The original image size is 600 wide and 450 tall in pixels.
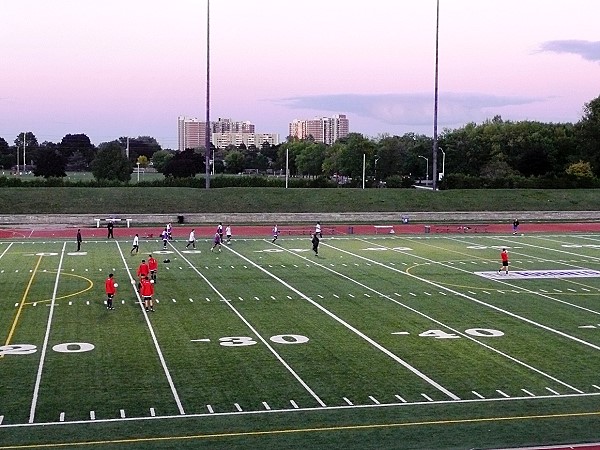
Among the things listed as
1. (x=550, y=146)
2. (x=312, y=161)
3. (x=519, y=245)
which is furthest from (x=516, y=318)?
(x=312, y=161)

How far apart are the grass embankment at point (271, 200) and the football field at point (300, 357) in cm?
2900

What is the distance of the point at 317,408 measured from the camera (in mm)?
15742

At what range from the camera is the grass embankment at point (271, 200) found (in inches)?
2547

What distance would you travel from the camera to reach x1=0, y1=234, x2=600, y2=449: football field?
14547 mm

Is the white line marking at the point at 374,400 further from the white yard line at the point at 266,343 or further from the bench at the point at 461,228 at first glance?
the bench at the point at 461,228

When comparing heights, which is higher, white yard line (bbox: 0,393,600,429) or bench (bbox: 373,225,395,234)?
bench (bbox: 373,225,395,234)

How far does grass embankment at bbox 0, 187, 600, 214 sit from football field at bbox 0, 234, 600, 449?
29.0 m

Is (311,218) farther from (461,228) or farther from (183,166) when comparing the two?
(183,166)

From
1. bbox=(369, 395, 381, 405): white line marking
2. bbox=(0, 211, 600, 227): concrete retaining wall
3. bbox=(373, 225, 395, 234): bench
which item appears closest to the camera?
bbox=(369, 395, 381, 405): white line marking

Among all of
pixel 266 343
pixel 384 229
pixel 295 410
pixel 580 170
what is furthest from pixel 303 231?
pixel 580 170

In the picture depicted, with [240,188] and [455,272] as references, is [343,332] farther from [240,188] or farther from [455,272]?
[240,188]

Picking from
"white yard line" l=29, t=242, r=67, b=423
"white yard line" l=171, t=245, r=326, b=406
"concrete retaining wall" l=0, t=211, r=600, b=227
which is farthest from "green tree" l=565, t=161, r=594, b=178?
"white yard line" l=29, t=242, r=67, b=423

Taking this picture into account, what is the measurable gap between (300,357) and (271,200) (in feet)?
162

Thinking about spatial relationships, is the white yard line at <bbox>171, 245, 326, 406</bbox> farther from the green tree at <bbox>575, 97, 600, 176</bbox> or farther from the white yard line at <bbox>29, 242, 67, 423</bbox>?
the green tree at <bbox>575, 97, 600, 176</bbox>
